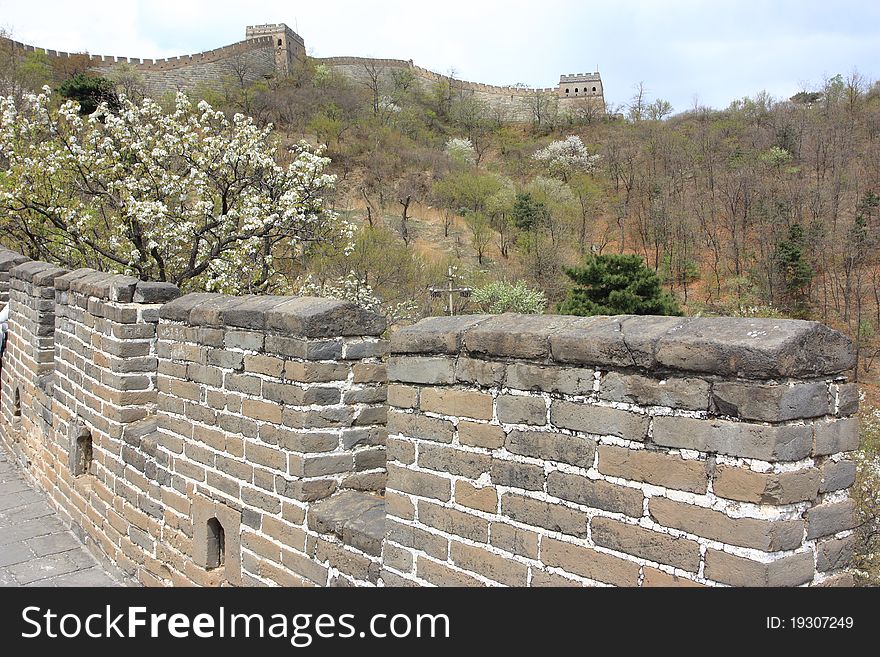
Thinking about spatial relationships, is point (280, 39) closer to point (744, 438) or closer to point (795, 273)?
point (795, 273)

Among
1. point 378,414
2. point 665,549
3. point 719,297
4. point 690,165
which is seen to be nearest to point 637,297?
point 719,297

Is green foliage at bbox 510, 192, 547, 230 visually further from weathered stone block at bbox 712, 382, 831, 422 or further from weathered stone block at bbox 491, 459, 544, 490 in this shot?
weathered stone block at bbox 712, 382, 831, 422

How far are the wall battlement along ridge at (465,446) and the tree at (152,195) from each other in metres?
5.74

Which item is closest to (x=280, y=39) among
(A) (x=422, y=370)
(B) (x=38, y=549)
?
(B) (x=38, y=549)

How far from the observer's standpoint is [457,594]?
260 centimetres

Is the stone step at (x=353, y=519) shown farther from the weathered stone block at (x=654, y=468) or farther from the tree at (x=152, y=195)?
the tree at (x=152, y=195)

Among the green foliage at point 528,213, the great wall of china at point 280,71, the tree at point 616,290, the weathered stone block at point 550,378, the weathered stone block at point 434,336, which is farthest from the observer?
the great wall of china at point 280,71

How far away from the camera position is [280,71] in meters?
46.8

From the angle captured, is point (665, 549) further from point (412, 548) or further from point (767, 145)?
point (767, 145)

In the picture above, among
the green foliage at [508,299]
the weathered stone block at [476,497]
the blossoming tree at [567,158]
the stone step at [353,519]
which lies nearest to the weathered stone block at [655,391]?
the weathered stone block at [476,497]

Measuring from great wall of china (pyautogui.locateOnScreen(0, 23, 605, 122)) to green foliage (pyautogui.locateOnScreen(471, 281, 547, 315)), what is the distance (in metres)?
29.5

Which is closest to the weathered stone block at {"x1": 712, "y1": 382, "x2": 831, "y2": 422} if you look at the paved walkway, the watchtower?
the paved walkway

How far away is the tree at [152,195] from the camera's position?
10.1 m

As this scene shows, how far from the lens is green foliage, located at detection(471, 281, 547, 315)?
69.3ft
